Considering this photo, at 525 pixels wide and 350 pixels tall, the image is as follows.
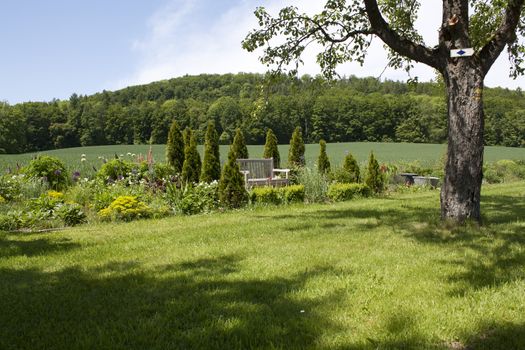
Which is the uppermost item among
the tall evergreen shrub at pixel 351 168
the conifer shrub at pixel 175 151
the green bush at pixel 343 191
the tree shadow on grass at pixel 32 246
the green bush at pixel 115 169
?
the conifer shrub at pixel 175 151

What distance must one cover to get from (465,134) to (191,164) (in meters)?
7.97

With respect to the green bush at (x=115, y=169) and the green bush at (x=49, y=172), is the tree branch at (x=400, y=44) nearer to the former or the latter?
the green bush at (x=115, y=169)

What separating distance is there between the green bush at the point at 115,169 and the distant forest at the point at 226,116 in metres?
25.9

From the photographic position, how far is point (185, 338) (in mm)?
2965

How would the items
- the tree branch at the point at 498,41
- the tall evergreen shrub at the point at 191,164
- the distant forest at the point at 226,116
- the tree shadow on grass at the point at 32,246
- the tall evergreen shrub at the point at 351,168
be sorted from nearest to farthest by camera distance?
the tree shadow on grass at the point at 32,246
the tree branch at the point at 498,41
the tall evergreen shrub at the point at 191,164
the tall evergreen shrub at the point at 351,168
the distant forest at the point at 226,116

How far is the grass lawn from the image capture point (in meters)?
2.98

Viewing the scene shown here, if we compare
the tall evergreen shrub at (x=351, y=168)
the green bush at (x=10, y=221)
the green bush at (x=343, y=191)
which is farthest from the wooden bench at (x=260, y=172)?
the green bush at (x=10, y=221)

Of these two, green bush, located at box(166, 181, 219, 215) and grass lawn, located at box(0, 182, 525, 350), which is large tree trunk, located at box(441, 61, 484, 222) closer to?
grass lawn, located at box(0, 182, 525, 350)

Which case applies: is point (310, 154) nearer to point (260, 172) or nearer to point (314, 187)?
point (260, 172)

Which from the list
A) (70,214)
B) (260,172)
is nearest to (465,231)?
(70,214)

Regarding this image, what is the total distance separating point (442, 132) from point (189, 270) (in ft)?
180

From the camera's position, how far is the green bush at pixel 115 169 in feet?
40.2

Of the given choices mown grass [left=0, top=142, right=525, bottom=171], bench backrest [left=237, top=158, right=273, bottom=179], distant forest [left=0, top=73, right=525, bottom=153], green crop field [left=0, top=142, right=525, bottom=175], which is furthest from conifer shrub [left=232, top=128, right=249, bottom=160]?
distant forest [left=0, top=73, right=525, bottom=153]

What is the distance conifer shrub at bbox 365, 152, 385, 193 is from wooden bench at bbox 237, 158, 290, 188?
2561mm
